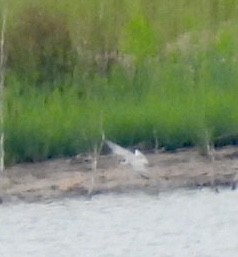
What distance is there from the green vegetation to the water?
1442 mm

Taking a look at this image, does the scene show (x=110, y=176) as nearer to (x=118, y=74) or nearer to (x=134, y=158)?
(x=134, y=158)

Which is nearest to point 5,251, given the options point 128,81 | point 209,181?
point 209,181

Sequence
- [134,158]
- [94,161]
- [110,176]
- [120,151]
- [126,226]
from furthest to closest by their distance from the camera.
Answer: [120,151] < [134,158] < [94,161] < [110,176] < [126,226]

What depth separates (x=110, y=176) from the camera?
12711 mm

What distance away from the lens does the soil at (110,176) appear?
12.4 metres

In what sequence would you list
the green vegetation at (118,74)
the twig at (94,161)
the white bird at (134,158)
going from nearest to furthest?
the twig at (94,161) → the white bird at (134,158) → the green vegetation at (118,74)

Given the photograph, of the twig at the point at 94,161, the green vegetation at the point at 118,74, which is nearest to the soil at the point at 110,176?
the twig at the point at 94,161

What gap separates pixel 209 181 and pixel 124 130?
4.61 feet

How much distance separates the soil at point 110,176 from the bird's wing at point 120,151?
2.6 inches

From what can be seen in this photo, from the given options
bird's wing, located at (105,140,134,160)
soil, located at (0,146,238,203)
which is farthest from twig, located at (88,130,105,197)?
bird's wing, located at (105,140,134,160)

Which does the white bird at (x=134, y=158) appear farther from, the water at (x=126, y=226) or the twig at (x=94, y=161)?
the water at (x=126, y=226)

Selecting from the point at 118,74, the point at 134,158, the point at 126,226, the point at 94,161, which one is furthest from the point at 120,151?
the point at 126,226

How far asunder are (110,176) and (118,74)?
230cm

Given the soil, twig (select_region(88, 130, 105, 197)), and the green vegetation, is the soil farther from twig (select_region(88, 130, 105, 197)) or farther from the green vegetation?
the green vegetation
